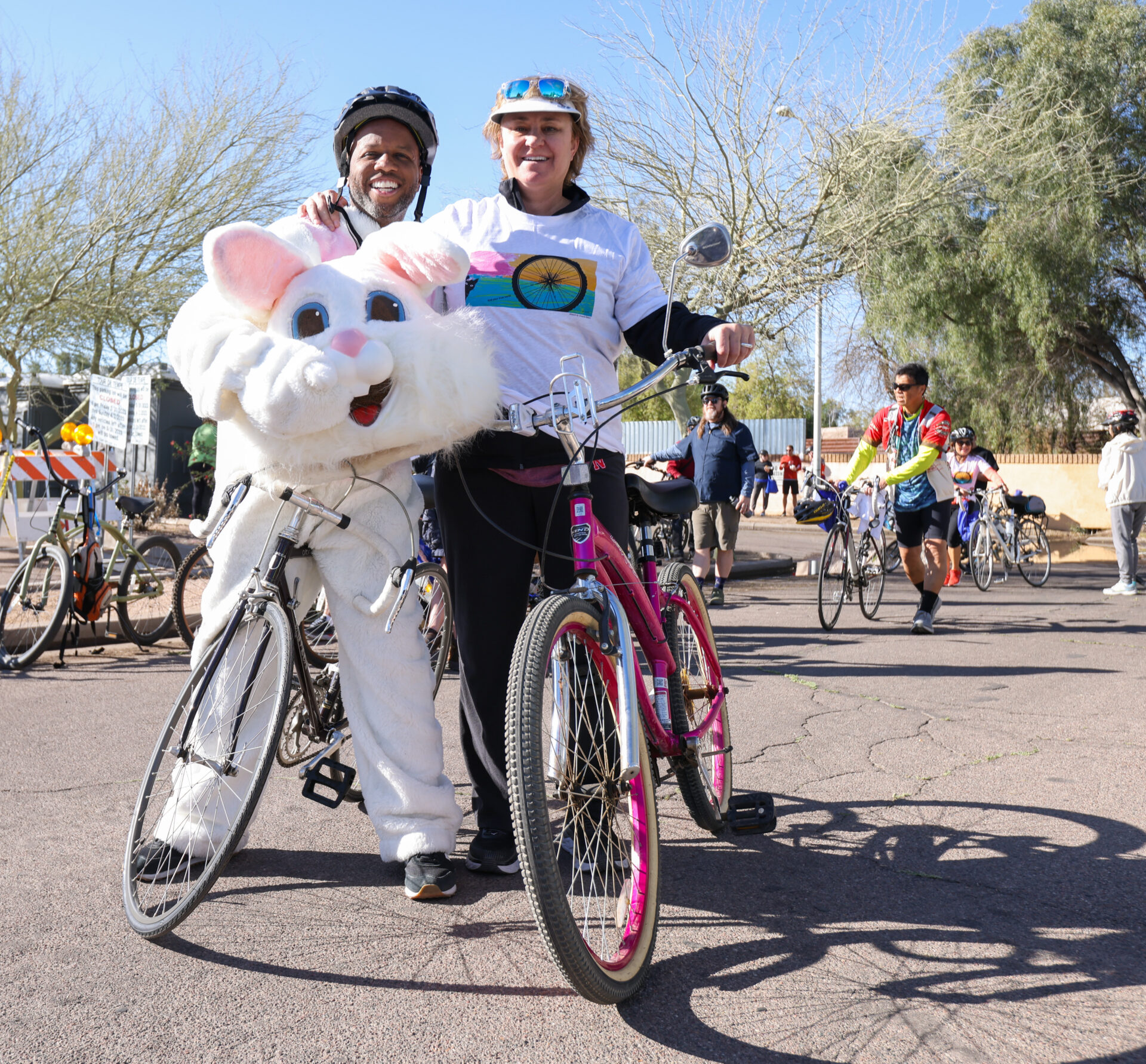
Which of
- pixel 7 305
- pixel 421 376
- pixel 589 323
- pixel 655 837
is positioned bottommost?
pixel 655 837

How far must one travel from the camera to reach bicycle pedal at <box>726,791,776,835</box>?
123 inches

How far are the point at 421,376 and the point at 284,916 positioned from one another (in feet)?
4.56

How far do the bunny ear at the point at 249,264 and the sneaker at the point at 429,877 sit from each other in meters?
1.47

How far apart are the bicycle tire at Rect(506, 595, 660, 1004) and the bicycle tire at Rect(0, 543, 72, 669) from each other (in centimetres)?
479

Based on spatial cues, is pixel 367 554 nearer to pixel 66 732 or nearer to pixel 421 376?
pixel 421 376

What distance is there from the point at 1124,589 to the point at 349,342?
10.6 meters

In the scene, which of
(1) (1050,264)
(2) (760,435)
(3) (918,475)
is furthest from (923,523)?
(2) (760,435)

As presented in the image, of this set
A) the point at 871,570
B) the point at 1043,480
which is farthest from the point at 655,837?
the point at 1043,480

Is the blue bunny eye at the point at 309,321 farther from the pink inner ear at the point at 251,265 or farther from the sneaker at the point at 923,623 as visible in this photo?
the sneaker at the point at 923,623

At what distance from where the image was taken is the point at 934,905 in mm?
2779

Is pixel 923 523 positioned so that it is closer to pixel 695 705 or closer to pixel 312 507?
pixel 695 705

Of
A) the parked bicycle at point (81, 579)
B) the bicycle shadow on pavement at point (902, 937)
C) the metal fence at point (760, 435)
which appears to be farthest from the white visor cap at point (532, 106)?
the metal fence at point (760, 435)

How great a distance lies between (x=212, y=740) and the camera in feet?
8.87

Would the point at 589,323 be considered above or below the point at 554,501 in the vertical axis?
above
